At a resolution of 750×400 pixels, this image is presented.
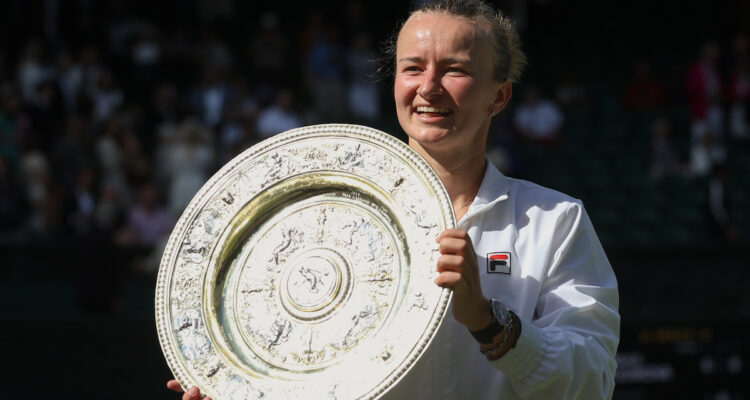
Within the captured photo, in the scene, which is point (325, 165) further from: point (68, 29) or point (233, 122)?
point (68, 29)

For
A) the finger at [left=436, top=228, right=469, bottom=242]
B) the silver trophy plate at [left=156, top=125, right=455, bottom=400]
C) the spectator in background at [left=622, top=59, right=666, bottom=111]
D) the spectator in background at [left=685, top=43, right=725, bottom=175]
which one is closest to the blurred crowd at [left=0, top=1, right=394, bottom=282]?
the spectator in background at [left=622, top=59, right=666, bottom=111]

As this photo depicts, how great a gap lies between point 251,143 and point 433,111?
7.25m

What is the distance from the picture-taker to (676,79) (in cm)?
1248

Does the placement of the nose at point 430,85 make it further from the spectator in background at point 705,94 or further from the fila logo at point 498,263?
the spectator in background at point 705,94

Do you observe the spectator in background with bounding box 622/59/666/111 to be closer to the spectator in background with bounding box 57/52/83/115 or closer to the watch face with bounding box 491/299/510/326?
the spectator in background with bounding box 57/52/83/115

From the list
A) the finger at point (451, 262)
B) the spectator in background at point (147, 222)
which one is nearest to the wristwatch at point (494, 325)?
the finger at point (451, 262)

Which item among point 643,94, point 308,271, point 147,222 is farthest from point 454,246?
point 643,94

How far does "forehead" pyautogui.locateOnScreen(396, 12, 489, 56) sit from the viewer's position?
7.38 feet

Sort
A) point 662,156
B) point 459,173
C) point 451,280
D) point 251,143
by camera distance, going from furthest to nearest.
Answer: point 662,156, point 251,143, point 459,173, point 451,280


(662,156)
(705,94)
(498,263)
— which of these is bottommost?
(662,156)

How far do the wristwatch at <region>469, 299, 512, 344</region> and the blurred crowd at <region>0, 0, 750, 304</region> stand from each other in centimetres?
564

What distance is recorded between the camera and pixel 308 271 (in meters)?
2.26

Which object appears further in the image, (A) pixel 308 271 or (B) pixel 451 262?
(A) pixel 308 271

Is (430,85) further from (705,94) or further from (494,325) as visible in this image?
(705,94)
